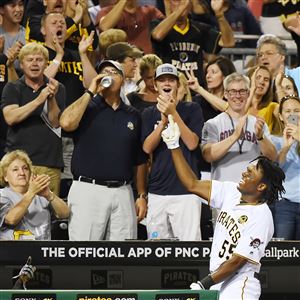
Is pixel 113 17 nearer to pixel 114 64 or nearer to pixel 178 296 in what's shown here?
pixel 114 64

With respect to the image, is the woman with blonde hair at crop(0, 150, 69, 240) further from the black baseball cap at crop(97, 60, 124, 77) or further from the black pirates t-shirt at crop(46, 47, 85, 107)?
the black pirates t-shirt at crop(46, 47, 85, 107)

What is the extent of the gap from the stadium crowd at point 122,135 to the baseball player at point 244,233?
1555 mm

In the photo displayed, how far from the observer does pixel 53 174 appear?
1068 centimetres

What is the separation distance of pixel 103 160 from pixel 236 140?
132 cm

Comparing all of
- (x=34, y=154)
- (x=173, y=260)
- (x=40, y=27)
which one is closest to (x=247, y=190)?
(x=173, y=260)

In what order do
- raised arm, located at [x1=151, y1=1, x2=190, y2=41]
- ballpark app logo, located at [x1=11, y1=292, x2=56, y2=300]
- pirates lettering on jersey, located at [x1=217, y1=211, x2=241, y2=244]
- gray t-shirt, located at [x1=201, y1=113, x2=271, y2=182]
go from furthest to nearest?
raised arm, located at [x1=151, y1=1, x2=190, y2=41] < gray t-shirt, located at [x1=201, y1=113, x2=271, y2=182] < pirates lettering on jersey, located at [x1=217, y1=211, x2=241, y2=244] < ballpark app logo, located at [x1=11, y1=292, x2=56, y2=300]

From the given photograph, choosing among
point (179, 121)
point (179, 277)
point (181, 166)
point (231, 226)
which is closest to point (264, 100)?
point (179, 121)

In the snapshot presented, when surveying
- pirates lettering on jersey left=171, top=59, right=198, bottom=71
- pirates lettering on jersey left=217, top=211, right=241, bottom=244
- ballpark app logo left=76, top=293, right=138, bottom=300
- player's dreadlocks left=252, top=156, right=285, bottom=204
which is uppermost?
pirates lettering on jersey left=171, top=59, right=198, bottom=71

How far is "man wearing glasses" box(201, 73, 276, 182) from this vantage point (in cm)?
1053

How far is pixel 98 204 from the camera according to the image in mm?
10195

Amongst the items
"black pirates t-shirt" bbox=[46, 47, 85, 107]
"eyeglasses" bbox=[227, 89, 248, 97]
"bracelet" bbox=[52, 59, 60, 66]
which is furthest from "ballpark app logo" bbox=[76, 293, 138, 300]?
"black pirates t-shirt" bbox=[46, 47, 85, 107]

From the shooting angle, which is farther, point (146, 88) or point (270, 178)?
point (146, 88)

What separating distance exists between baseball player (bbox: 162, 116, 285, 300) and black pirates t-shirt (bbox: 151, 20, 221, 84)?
3.87 meters

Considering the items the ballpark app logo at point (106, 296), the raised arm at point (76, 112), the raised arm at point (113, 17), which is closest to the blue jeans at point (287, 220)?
the raised arm at point (76, 112)
